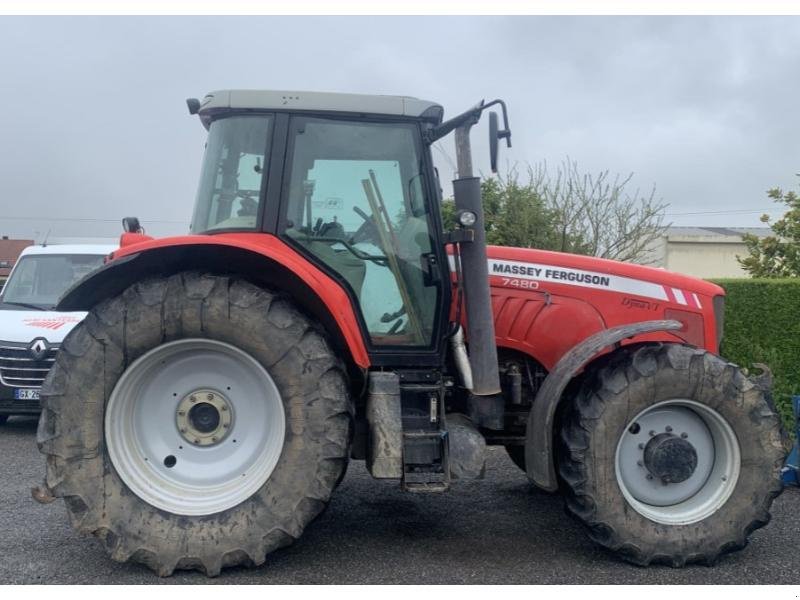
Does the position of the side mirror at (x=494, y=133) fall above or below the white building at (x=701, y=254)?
below

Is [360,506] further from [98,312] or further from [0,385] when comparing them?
[0,385]

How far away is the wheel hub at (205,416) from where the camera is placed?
161 inches

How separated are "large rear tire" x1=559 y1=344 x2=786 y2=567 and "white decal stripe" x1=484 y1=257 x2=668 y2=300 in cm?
58

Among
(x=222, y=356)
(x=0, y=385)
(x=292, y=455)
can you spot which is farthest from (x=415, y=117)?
(x=0, y=385)

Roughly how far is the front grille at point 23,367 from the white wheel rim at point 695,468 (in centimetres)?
577

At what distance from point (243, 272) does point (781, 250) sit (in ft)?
29.1

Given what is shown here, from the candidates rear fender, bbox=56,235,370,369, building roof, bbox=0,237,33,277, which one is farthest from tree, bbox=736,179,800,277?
building roof, bbox=0,237,33,277

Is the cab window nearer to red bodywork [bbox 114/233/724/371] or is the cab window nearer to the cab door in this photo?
the cab door

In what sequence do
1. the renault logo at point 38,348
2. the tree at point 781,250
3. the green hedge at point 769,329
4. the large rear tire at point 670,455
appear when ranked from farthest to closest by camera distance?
1. the tree at point 781,250
2. the renault logo at point 38,348
3. the green hedge at point 769,329
4. the large rear tire at point 670,455

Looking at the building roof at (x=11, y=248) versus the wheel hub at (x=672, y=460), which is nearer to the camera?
the wheel hub at (x=672, y=460)

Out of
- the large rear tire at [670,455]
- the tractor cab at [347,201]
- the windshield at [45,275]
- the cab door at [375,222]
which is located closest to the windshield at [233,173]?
the tractor cab at [347,201]

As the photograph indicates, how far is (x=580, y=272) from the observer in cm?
472

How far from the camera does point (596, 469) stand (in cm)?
406

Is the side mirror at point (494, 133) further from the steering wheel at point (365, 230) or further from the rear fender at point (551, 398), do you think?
the rear fender at point (551, 398)
